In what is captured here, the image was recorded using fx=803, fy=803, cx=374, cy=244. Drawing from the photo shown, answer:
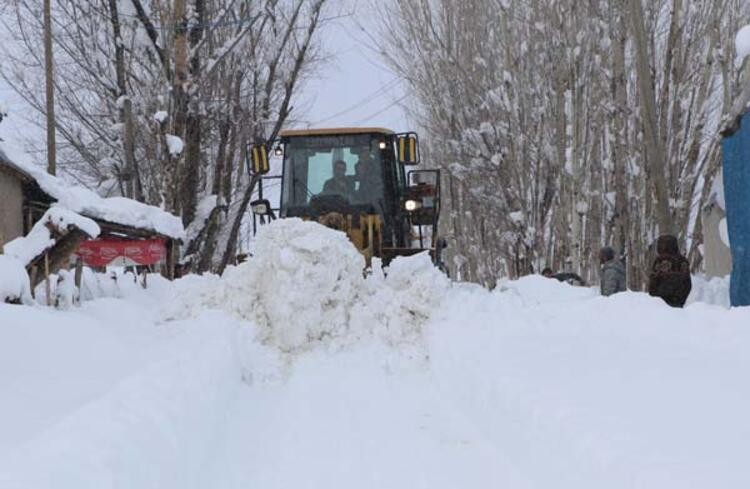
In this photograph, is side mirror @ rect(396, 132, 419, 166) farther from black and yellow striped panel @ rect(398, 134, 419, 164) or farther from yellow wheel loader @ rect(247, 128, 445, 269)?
yellow wheel loader @ rect(247, 128, 445, 269)

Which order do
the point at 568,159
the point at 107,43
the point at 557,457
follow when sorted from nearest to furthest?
1. the point at 557,457
2. the point at 568,159
3. the point at 107,43

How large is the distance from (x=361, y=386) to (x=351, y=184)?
17.7ft

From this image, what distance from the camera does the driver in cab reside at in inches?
492

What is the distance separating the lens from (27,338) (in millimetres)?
6574

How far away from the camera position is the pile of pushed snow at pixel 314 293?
992 cm

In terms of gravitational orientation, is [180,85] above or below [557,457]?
above

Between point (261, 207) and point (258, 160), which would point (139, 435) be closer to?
point (258, 160)

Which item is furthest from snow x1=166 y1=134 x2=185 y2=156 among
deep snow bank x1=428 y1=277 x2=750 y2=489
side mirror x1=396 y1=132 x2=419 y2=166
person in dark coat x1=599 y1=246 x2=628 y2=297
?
person in dark coat x1=599 y1=246 x2=628 y2=297

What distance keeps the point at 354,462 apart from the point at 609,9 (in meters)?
10.5

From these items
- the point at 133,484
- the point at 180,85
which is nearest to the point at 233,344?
the point at 133,484

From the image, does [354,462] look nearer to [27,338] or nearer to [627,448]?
[627,448]

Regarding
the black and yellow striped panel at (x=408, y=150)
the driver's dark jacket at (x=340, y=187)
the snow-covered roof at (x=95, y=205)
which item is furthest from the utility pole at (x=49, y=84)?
the black and yellow striped panel at (x=408, y=150)

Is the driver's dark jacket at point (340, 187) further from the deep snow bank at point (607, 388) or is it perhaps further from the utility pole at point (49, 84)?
the utility pole at point (49, 84)

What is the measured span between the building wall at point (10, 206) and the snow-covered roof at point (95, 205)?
201 millimetres
